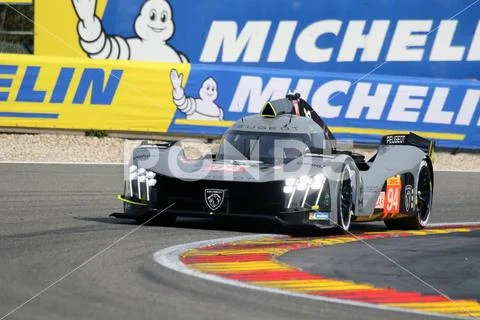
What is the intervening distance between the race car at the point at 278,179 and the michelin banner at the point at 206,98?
7.87 meters

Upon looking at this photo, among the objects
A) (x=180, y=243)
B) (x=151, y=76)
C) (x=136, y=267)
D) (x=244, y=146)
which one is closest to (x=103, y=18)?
(x=151, y=76)

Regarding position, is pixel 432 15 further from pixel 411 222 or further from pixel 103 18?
pixel 411 222

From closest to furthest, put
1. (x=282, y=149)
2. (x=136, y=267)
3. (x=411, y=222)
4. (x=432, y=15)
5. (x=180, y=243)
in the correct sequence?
(x=136, y=267), (x=180, y=243), (x=282, y=149), (x=411, y=222), (x=432, y=15)

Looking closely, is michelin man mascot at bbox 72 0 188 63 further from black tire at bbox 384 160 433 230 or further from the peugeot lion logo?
the peugeot lion logo

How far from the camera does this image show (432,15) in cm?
2083

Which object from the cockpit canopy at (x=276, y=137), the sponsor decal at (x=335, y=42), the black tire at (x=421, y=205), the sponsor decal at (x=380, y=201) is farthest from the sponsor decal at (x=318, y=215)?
the sponsor decal at (x=335, y=42)

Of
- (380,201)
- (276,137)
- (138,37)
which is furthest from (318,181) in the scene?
(138,37)

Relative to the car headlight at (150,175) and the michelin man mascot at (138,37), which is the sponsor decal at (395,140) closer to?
the car headlight at (150,175)

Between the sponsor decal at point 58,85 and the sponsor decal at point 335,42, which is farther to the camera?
the sponsor decal at point 335,42

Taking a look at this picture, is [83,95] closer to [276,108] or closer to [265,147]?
[276,108]

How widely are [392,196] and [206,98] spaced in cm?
863

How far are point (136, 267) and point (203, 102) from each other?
1220cm

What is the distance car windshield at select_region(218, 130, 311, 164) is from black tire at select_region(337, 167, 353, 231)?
65 cm

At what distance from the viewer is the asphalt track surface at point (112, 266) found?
564 centimetres
